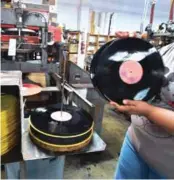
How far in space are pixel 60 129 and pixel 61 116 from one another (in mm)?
104

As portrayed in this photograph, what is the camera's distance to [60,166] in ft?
3.99

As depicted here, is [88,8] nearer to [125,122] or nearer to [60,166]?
[125,122]

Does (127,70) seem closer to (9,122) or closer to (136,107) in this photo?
(136,107)

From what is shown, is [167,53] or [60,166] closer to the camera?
[167,53]

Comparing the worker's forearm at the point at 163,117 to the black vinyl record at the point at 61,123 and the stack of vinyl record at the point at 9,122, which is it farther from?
the stack of vinyl record at the point at 9,122

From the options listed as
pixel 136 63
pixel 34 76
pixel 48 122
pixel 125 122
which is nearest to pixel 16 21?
pixel 34 76

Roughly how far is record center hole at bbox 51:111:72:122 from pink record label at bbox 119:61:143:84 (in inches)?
11.0

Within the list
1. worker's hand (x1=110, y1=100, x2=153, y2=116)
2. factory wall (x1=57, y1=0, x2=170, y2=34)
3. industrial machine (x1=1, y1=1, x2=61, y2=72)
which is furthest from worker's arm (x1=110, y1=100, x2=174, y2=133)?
factory wall (x1=57, y1=0, x2=170, y2=34)

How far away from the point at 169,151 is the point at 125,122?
7.30 feet

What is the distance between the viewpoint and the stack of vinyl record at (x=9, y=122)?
657mm

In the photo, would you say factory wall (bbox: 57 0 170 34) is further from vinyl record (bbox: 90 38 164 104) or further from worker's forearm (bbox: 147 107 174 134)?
worker's forearm (bbox: 147 107 174 134)

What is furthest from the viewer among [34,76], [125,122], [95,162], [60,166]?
[125,122]

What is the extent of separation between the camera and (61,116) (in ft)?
2.71

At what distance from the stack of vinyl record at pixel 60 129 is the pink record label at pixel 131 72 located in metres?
0.23
